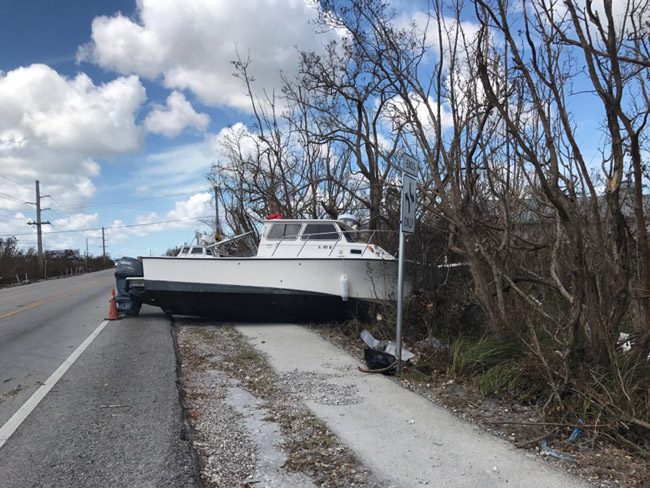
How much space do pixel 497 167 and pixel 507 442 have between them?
5.89 meters

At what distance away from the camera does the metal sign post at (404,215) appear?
7.19 meters

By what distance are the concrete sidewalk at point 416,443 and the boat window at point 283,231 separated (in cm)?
582

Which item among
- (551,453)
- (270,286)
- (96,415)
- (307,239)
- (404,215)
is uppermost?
(404,215)

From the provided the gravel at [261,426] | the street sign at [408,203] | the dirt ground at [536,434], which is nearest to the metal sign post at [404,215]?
the street sign at [408,203]

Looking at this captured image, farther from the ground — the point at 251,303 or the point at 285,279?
the point at 285,279

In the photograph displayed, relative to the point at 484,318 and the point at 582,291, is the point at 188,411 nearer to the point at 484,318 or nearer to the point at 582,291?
the point at 582,291

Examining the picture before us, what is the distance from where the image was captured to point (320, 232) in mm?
12562

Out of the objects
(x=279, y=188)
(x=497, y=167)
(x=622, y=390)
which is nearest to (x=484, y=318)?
(x=497, y=167)

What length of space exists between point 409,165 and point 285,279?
4.79 metres

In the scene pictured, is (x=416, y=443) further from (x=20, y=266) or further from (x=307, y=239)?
(x=20, y=266)

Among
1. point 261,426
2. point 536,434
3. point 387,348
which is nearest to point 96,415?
point 261,426

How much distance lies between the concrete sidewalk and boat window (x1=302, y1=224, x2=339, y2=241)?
5210 mm

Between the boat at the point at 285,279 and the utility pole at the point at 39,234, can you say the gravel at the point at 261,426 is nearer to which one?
the boat at the point at 285,279

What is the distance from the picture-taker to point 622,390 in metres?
4.67
